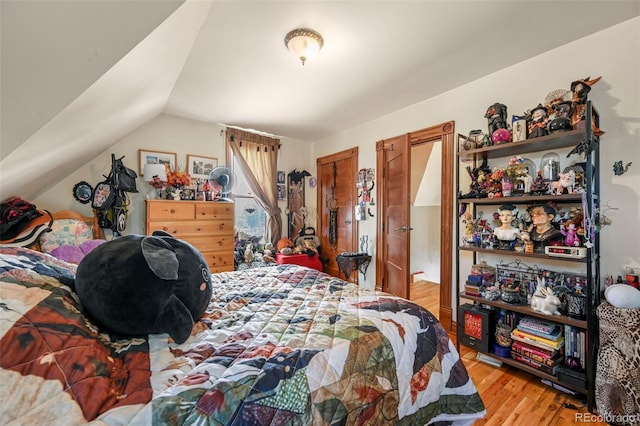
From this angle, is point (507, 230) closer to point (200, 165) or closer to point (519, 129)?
point (519, 129)

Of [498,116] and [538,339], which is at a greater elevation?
[498,116]

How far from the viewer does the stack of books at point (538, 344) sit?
1.82m

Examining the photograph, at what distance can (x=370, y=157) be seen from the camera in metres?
3.73

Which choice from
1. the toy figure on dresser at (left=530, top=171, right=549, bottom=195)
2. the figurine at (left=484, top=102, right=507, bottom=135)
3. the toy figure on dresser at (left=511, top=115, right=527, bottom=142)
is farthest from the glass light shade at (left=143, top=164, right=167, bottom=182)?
the toy figure on dresser at (left=530, top=171, right=549, bottom=195)

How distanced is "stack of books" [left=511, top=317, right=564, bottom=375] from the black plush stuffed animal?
2.28 meters

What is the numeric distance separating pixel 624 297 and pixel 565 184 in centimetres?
75

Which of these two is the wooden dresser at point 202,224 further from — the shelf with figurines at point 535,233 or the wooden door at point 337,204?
the shelf with figurines at point 535,233

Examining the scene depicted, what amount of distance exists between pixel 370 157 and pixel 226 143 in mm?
2122

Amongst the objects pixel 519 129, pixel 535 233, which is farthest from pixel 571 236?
pixel 519 129

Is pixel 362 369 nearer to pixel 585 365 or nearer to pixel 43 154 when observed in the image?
pixel 585 365

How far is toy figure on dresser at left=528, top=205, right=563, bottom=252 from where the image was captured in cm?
194

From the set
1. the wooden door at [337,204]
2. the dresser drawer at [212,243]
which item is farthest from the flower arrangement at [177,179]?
the wooden door at [337,204]

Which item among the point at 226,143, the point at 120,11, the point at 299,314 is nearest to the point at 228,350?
the point at 299,314

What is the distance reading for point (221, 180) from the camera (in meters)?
3.50
